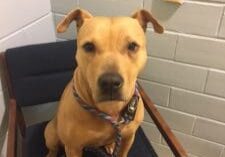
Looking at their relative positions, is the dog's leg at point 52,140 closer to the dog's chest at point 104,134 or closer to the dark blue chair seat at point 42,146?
the dark blue chair seat at point 42,146

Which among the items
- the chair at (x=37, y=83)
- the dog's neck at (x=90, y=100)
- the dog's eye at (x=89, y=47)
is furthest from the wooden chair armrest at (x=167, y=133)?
the dog's eye at (x=89, y=47)

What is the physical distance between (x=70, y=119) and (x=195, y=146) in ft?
2.75

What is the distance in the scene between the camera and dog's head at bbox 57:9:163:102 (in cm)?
91

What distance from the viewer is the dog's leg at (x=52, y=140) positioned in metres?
1.26

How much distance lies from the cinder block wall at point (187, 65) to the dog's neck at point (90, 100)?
17.1 inches

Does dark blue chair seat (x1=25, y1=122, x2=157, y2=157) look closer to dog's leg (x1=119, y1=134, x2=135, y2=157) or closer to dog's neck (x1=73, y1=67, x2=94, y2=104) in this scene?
dog's leg (x1=119, y1=134, x2=135, y2=157)

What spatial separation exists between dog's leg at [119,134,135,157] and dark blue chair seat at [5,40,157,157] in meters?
0.09

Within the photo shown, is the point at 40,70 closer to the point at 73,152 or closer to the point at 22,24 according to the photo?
the point at 22,24

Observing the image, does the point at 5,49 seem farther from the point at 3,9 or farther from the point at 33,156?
the point at 33,156

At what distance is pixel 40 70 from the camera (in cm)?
132

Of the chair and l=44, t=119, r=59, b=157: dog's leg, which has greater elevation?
the chair

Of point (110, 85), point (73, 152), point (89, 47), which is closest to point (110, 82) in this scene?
point (110, 85)

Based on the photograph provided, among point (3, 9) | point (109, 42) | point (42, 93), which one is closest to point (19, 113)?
point (42, 93)

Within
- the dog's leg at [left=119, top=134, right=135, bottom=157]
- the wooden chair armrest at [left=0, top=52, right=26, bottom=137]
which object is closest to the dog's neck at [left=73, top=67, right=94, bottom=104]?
the dog's leg at [left=119, top=134, right=135, bottom=157]
